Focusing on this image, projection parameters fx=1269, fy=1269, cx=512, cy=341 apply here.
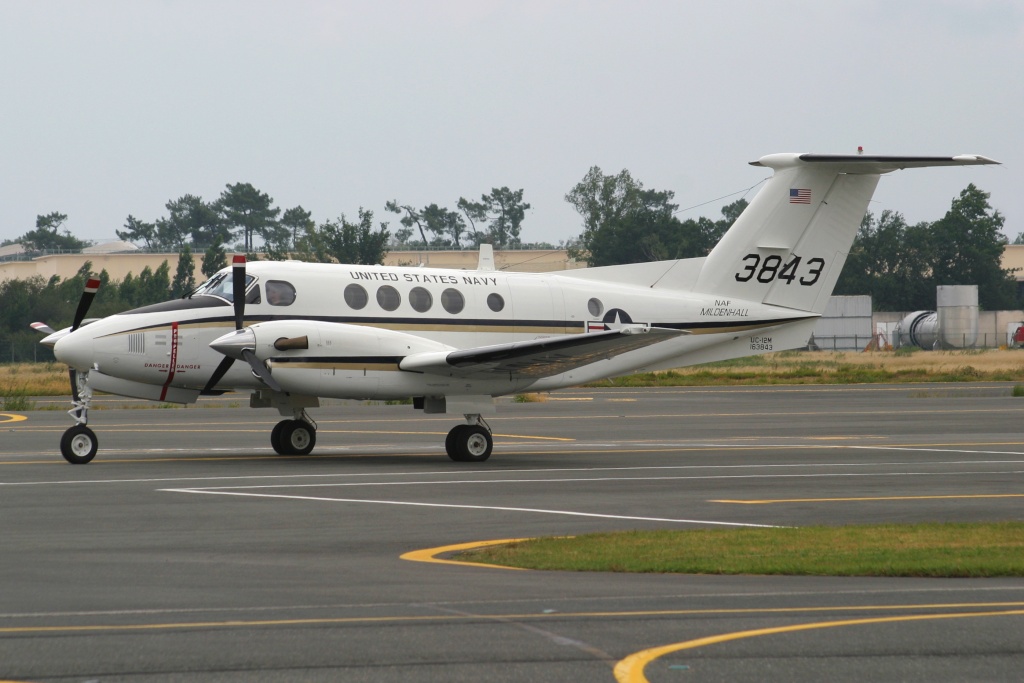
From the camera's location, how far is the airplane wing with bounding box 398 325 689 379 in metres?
21.0

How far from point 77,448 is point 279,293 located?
4.23 m

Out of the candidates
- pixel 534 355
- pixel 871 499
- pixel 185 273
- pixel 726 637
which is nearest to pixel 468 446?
pixel 534 355

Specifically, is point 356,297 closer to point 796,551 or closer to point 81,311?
point 81,311

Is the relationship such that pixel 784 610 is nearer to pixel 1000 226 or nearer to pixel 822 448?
pixel 822 448

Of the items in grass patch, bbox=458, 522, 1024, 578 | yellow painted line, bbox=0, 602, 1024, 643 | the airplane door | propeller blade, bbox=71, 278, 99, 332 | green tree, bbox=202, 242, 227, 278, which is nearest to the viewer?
yellow painted line, bbox=0, 602, 1024, 643

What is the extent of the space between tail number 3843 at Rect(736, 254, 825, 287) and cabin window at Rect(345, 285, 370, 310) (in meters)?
7.96

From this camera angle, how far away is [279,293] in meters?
22.1

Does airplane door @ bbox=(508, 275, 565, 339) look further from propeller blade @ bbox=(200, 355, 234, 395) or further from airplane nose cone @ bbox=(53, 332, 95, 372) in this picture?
airplane nose cone @ bbox=(53, 332, 95, 372)

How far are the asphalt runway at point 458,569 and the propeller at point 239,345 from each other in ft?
5.03

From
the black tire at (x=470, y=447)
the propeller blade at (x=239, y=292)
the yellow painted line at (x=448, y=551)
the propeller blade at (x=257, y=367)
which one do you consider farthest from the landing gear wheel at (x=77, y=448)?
the yellow painted line at (x=448, y=551)

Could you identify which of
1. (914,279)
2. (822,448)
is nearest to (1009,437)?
(822,448)

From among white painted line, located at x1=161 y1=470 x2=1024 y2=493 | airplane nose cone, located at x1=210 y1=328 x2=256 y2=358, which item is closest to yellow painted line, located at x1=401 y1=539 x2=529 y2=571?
white painted line, located at x1=161 y1=470 x2=1024 y2=493

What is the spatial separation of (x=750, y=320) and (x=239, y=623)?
61.4 ft

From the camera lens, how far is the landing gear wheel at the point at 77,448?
20734 mm
